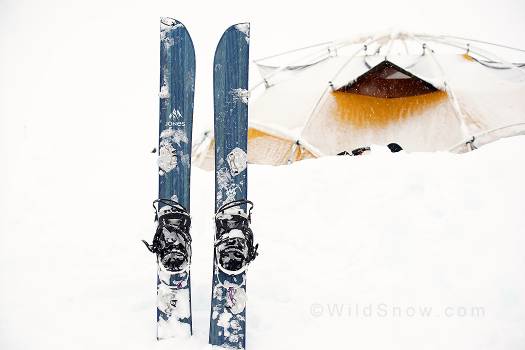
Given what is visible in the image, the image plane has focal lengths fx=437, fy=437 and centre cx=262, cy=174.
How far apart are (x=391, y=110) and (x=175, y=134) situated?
14.1 ft

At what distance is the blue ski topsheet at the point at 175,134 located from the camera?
234cm

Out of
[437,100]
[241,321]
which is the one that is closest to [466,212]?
[241,321]

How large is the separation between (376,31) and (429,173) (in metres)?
3.92

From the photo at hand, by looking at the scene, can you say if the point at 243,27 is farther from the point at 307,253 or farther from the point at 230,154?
the point at 307,253

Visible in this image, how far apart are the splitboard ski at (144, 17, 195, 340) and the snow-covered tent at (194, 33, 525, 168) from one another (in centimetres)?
349

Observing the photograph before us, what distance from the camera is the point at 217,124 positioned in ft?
7.97

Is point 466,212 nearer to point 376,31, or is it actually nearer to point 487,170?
point 487,170

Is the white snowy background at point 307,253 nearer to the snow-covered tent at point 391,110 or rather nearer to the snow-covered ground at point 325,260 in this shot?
the snow-covered ground at point 325,260

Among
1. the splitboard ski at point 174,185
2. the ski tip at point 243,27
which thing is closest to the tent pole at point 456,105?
the ski tip at point 243,27

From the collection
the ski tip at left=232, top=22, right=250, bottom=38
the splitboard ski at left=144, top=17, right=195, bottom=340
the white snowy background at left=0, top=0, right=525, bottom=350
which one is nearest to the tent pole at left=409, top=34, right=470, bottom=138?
the white snowy background at left=0, top=0, right=525, bottom=350

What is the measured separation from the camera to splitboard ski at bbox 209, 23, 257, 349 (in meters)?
2.24

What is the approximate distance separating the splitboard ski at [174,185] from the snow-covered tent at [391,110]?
3.49 metres

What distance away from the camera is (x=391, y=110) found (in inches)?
237

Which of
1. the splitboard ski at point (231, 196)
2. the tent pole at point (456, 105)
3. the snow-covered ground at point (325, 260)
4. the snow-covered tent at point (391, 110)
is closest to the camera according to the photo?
the splitboard ski at point (231, 196)
